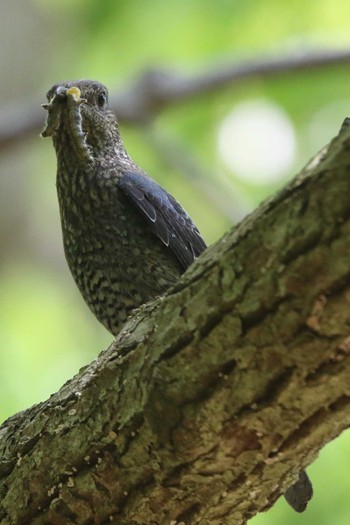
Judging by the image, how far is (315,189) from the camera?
75.3 inches

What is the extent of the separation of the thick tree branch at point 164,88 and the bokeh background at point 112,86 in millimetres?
1418

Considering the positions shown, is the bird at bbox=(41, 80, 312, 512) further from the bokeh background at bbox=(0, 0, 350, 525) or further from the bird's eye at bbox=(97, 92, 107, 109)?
the bokeh background at bbox=(0, 0, 350, 525)

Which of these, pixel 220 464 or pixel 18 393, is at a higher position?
pixel 18 393

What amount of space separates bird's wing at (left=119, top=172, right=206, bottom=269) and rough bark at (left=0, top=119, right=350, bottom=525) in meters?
1.11

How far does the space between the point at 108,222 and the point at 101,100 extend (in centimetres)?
65

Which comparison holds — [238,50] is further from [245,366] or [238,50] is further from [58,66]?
[245,366]

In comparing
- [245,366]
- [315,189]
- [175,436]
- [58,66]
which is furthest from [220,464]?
[58,66]

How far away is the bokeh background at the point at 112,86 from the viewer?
25.3 feet

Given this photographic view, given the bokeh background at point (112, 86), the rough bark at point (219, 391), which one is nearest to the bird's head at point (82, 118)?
the rough bark at point (219, 391)

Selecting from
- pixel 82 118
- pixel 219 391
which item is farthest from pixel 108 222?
pixel 219 391

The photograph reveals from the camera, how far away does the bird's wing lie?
363cm

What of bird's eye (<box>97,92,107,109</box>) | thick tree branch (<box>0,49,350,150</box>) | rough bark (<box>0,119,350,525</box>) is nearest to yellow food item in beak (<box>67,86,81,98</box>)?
bird's eye (<box>97,92,107,109</box>)

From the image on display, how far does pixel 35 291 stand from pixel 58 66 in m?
2.21

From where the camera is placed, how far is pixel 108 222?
3.61 m
